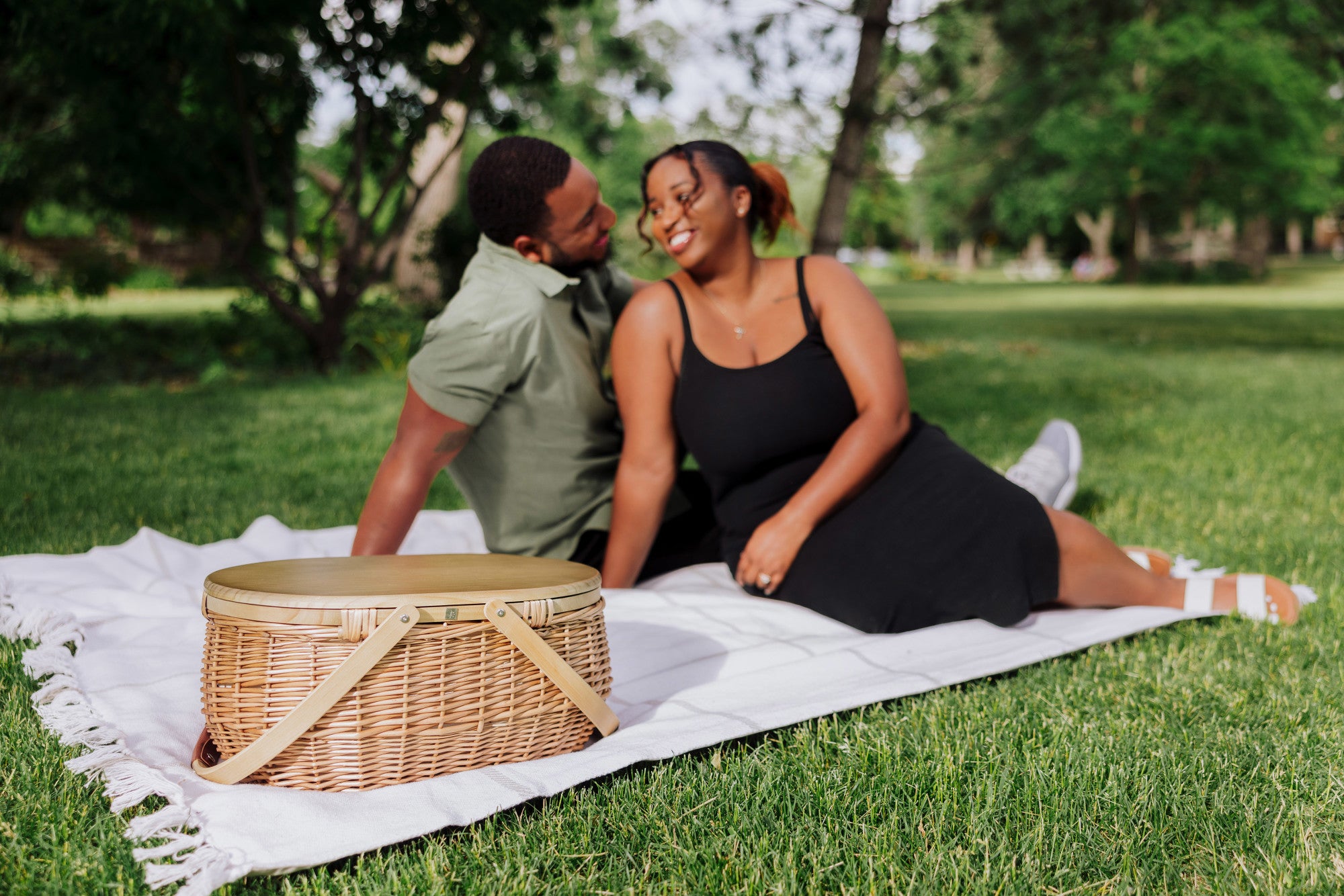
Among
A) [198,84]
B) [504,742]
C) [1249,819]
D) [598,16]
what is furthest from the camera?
Answer: [598,16]

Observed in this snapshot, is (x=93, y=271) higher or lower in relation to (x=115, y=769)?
higher

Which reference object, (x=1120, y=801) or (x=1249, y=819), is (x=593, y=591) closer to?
(x=1120, y=801)

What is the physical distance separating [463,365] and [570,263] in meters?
0.51

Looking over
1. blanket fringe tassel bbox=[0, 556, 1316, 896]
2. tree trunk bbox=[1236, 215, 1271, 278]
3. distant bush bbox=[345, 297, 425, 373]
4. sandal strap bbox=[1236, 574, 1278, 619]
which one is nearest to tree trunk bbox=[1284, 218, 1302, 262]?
tree trunk bbox=[1236, 215, 1271, 278]

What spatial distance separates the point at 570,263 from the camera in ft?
10.1

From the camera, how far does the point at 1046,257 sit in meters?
57.2

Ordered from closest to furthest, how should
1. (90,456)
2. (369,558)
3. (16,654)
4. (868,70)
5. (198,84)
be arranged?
(369,558) < (16,654) < (90,456) < (198,84) < (868,70)

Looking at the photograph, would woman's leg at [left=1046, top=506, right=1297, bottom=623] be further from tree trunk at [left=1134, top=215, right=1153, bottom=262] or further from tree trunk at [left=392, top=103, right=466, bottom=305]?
tree trunk at [left=1134, top=215, right=1153, bottom=262]

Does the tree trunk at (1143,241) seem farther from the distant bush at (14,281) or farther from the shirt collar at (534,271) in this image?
the shirt collar at (534,271)

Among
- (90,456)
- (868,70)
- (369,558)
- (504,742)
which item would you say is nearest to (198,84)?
(90,456)

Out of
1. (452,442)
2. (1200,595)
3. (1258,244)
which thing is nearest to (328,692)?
(452,442)

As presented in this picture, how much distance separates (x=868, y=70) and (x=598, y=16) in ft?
69.0

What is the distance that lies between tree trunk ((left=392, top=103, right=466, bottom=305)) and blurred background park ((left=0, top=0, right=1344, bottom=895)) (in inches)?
3.4

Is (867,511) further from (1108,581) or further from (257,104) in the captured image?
(257,104)
